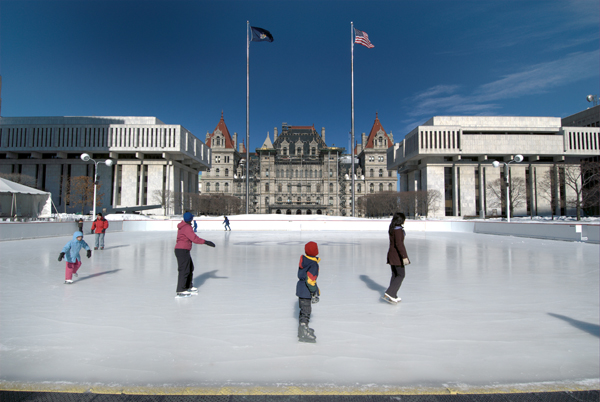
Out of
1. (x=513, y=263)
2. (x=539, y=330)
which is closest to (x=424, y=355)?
(x=539, y=330)

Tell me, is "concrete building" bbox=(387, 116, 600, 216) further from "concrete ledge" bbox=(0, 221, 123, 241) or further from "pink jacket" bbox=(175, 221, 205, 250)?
"pink jacket" bbox=(175, 221, 205, 250)

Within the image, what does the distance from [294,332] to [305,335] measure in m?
0.36

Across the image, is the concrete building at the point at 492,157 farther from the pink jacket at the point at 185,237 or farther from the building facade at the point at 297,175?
the pink jacket at the point at 185,237

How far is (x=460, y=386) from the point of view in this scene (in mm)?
2773

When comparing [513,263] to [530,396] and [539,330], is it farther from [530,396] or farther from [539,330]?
[530,396]

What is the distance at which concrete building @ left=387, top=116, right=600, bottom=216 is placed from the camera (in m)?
55.2

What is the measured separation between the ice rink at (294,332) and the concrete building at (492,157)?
5206 cm

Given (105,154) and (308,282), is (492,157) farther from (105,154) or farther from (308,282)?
(105,154)

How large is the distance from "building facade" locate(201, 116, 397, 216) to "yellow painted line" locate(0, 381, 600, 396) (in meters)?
77.5

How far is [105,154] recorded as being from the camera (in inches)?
2255

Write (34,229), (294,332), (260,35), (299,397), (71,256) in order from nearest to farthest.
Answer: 1. (299,397)
2. (294,332)
3. (71,256)
4. (34,229)
5. (260,35)

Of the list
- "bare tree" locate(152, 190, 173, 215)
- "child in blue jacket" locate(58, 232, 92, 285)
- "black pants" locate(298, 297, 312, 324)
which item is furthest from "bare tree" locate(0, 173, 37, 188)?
"black pants" locate(298, 297, 312, 324)

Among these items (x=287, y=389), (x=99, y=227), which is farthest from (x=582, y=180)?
(x=287, y=389)

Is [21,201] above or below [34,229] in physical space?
above
